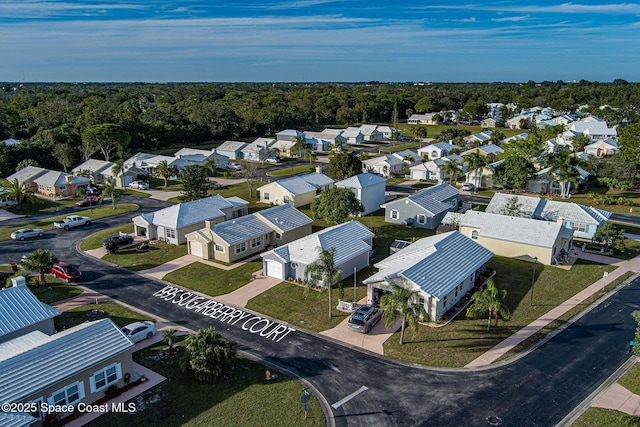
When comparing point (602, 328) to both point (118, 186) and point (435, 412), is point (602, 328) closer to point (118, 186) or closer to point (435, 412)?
point (435, 412)

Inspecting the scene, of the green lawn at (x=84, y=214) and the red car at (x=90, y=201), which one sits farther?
the red car at (x=90, y=201)

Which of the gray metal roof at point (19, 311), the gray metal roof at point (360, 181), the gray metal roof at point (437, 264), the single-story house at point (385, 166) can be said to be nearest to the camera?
the gray metal roof at point (19, 311)

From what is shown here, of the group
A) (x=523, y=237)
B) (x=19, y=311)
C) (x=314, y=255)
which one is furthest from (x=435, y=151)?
(x=19, y=311)

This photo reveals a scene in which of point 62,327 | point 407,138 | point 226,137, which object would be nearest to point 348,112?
point 407,138

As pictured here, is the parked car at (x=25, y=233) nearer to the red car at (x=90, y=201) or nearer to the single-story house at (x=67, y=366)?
the red car at (x=90, y=201)

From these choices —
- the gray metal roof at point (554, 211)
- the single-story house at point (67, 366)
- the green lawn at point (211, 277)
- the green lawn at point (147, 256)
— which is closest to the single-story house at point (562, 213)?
the gray metal roof at point (554, 211)

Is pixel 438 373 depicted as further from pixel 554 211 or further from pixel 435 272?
pixel 554 211
